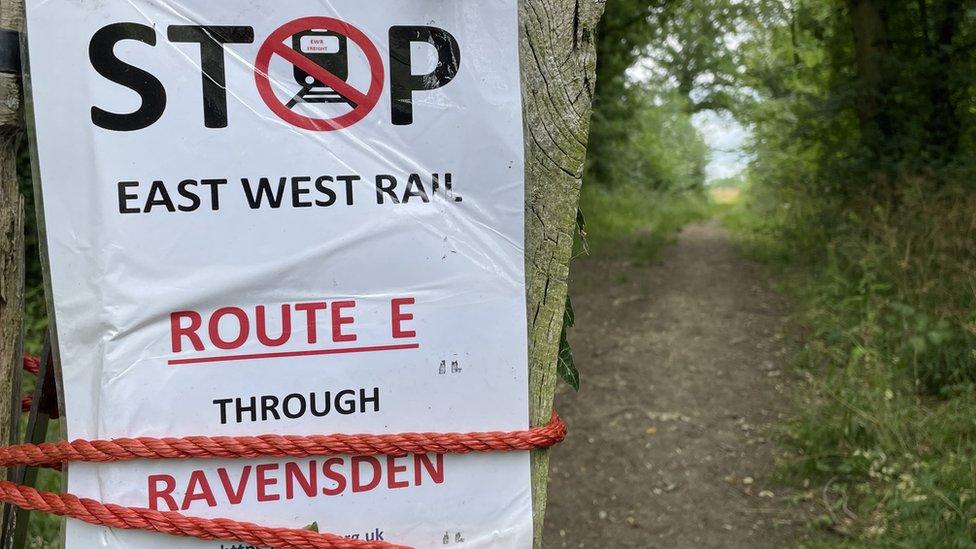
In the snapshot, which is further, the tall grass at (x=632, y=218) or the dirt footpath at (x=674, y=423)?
the tall grass at (x=632, y=218)

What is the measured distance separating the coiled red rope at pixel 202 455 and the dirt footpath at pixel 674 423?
270 centimetres

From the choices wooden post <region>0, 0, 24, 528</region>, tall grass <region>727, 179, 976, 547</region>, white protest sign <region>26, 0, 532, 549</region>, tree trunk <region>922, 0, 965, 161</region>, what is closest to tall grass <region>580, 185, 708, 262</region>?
A: tall grass <region>727, 179, 976, 547</region>

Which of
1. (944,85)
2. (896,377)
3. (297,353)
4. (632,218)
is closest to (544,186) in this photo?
(297,353)

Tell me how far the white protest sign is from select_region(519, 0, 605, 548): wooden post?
36mm

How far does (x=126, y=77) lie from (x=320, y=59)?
0.98ft

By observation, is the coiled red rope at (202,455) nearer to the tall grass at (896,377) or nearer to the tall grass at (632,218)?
the tall grass at (896,377)

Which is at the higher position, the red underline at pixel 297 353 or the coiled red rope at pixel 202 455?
the red underline at pixel 297 353

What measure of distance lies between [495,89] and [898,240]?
5745mm

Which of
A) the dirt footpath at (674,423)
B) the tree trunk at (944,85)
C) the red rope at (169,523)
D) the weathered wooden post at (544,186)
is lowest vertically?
the dirt footpath at (674,423)

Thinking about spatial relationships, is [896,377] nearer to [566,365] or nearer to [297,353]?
[566,365]

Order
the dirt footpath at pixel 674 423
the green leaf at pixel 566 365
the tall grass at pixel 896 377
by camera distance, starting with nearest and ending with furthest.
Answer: the green leaf at pixel 566 365
the tall grass at pixel 896 377
the dirt footpath at pixel 674 423

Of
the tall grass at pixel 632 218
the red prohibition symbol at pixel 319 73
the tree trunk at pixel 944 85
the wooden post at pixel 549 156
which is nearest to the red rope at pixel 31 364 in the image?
the red prohibition symbol at pixel 319 73

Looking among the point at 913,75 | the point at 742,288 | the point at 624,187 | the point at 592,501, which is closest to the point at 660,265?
the point at 742,288

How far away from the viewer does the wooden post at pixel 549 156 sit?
4.75ft
